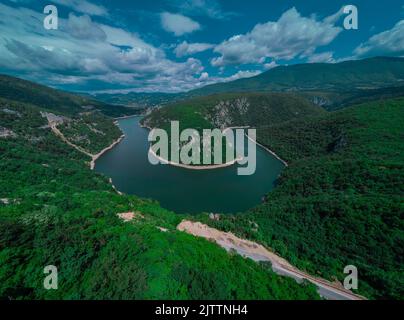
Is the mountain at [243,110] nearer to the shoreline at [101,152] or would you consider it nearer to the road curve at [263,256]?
the shoreline at [101,152]

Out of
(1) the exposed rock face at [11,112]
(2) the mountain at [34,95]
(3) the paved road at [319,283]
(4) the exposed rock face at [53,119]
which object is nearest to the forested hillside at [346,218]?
(3) the paved road at [319,283]

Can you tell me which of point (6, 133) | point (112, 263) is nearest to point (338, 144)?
→ point (112, 263)

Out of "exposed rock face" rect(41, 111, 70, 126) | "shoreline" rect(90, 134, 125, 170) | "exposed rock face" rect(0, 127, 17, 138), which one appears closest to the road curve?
"shoreline" rect(90, 134, 125, 170)

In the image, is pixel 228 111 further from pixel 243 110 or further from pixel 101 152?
pixel 101 152

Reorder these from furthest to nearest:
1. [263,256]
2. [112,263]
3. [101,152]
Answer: [101,152] → [263,256] → [112,263]

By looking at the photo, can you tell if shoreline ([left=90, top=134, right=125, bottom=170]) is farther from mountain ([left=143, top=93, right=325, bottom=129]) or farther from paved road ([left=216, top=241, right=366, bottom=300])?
paved road ([left=216, top=241, right=366, bottom=300])
